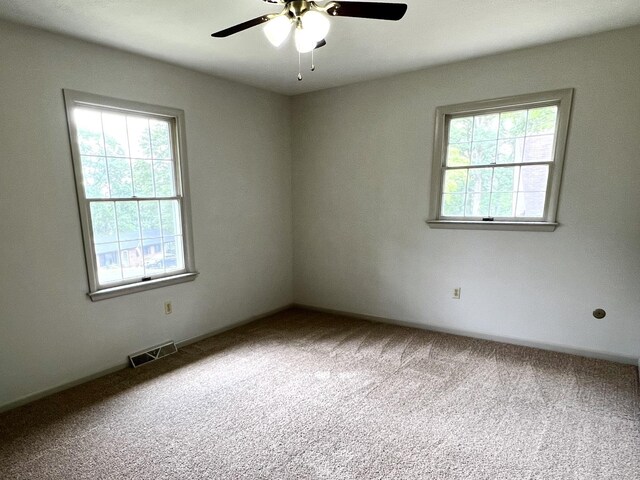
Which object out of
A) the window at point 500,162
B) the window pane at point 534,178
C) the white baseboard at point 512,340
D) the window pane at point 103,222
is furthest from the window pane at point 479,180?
the window pane at point 103,222

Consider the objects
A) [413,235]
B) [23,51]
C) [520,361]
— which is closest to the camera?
[23,51]

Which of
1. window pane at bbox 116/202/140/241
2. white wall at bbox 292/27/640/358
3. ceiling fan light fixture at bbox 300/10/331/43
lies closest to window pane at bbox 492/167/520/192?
white wall at bbox 292/27/640/358

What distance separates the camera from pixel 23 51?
2195 millimetres

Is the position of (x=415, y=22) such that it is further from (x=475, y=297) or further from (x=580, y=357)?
(x=580, y=357)

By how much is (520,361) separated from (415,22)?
8.95 ft

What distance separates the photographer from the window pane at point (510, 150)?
2961mm

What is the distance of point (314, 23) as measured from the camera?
5.22 ft

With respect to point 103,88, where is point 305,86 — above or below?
above

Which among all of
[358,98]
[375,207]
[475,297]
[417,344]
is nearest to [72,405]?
[417,344]

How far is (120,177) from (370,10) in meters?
2.26

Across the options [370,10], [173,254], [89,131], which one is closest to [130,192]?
[89,131]

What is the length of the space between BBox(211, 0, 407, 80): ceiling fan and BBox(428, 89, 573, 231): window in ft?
6.21

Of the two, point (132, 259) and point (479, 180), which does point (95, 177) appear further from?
point (479, 180)

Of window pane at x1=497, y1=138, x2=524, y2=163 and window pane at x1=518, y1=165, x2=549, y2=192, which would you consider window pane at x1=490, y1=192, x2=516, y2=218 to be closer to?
window pane at x1=518, y1=165, x2=549, y2=192
